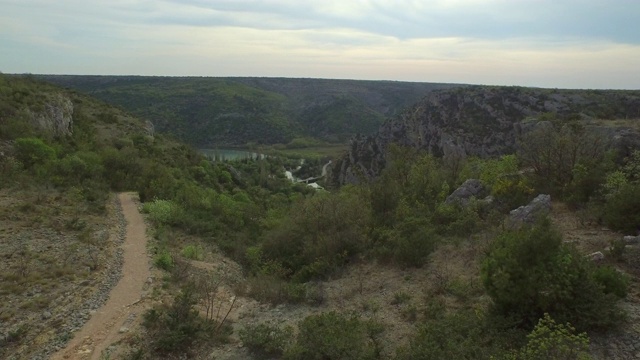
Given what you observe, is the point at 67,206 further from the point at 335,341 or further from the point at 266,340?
the point at 335,341

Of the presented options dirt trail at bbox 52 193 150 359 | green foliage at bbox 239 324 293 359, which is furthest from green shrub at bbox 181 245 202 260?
green foliage at bbox 239 324 293 359

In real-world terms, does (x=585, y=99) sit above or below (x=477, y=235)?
above

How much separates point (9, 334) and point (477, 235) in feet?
45.3

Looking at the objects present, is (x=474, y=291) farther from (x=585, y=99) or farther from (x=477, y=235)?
(x=585, y=99)

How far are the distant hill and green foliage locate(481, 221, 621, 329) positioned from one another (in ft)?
352

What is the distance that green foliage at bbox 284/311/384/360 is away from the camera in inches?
328

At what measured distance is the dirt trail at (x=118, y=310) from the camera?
9.07 m

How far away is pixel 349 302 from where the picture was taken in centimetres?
1193

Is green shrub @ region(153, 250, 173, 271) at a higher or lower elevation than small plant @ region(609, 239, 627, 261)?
lower

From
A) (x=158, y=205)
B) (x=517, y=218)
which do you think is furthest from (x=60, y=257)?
(x=517, y=218)

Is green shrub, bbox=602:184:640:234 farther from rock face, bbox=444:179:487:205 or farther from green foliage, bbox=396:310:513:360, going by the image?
green foliage, bbox=396:310:513:360

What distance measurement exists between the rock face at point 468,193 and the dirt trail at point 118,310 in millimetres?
12761

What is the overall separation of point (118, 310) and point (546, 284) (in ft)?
33.6

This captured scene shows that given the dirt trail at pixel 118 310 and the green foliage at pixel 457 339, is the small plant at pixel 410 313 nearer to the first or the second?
the green foliage at pixel 457 339
